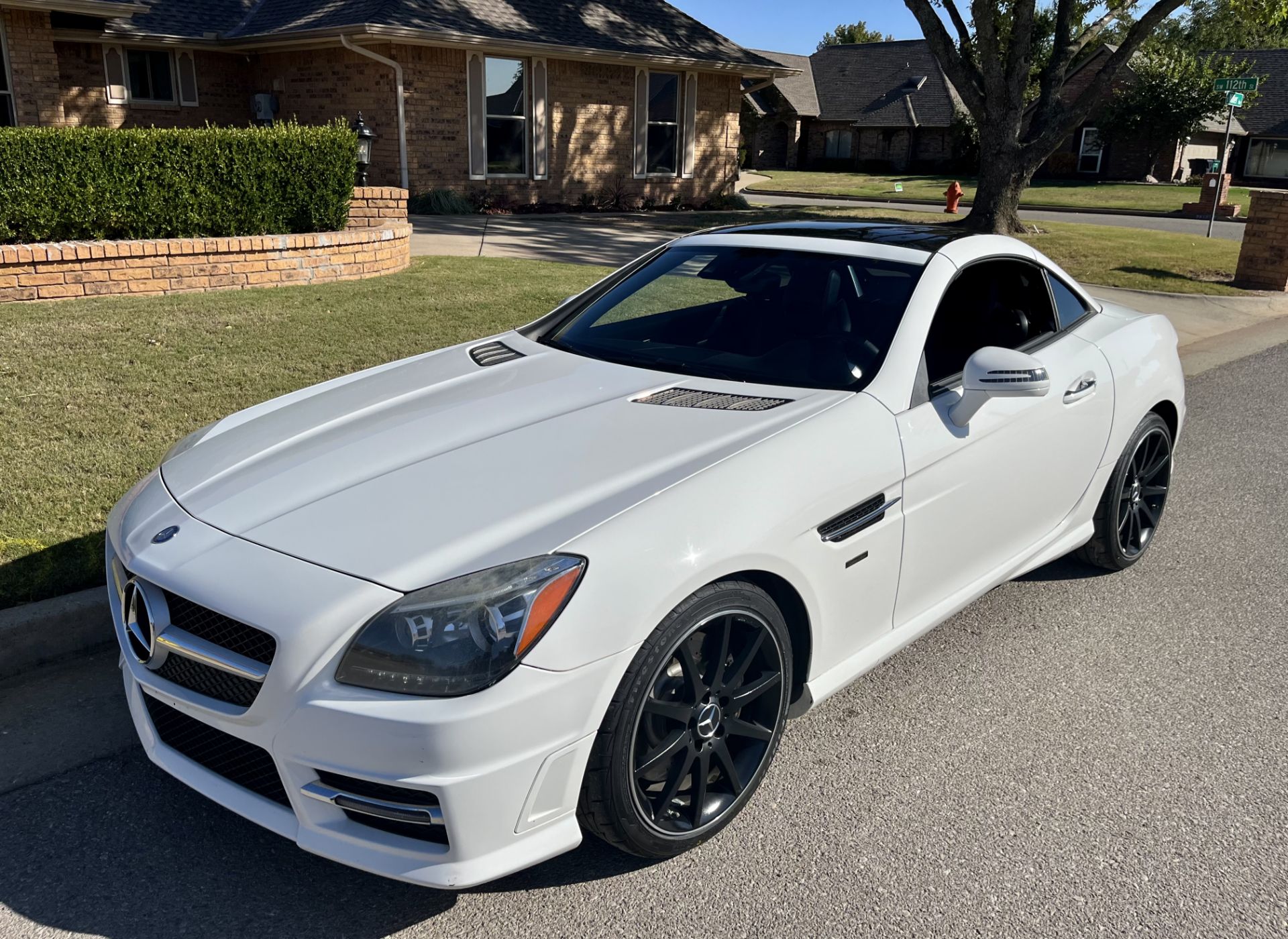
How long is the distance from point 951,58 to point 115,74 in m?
14.4

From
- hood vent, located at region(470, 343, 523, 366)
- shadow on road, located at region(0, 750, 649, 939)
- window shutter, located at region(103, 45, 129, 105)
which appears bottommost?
shadow on road, located at region(0, 750, 649, 939)

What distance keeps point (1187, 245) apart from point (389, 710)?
2077 centimetres

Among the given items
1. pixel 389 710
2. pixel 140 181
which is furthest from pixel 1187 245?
pixel 389 710

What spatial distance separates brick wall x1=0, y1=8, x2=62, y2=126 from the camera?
14.9 metres

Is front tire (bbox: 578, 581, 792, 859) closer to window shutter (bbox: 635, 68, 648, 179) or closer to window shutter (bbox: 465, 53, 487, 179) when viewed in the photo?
window shutter (bbox: 465, 53, 487, 179)

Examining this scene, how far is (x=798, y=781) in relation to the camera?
3285mm

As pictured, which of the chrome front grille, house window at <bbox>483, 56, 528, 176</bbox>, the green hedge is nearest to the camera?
the chrome front grille

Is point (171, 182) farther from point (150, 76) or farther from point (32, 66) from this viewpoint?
point (150, 76)

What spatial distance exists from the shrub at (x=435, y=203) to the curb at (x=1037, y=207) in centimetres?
1427

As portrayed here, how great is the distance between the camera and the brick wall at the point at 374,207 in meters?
11.3

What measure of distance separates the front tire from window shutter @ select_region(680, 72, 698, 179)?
66.7 feet

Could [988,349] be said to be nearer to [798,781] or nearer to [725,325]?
[725,325]

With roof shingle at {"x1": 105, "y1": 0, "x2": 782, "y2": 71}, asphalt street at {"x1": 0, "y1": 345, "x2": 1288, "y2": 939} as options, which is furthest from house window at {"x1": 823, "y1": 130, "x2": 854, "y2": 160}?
asphalt street at {"x1": 0, "y1": 345, "x2": 1288, "y2": 939}

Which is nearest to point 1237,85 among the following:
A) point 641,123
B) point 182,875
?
point 641,123
